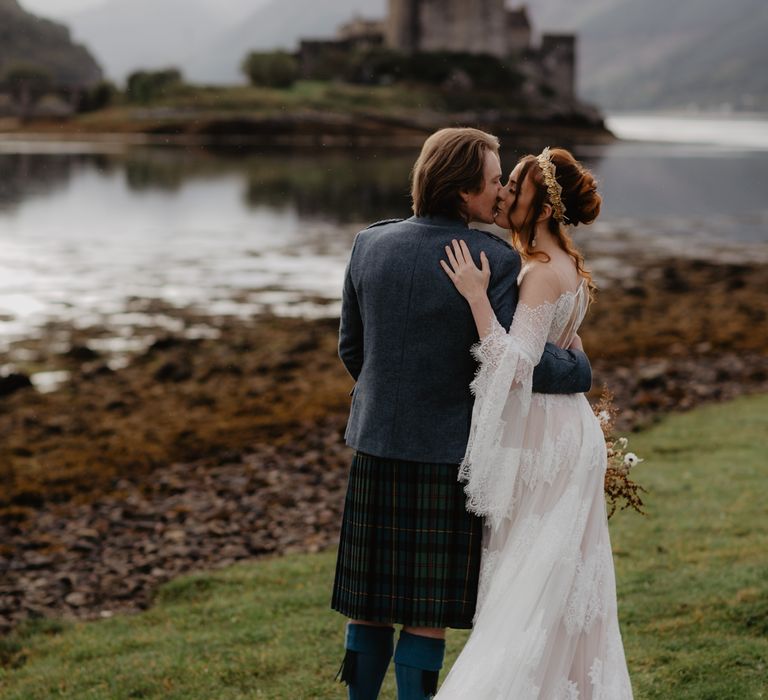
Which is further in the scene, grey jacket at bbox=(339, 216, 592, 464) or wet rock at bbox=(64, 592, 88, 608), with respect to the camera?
wet rock at bbox=(64, 592, 88, 608)

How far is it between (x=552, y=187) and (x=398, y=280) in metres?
0.67

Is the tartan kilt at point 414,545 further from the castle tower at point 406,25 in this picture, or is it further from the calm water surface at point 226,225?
the castle tower at point 406,25

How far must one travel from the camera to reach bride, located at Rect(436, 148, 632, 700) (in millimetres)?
3738

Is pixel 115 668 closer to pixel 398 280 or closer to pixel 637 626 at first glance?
pixel 637 626

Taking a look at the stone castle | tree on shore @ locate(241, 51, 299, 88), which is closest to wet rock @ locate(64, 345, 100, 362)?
tree on shore @ locate(241, 51, 299, 88)

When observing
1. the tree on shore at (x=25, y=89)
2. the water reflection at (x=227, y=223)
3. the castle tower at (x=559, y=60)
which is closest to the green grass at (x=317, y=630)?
the water reflection at (x=227, y=223)

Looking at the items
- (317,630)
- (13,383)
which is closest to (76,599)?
(317,630)

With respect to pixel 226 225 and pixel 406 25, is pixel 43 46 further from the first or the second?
pixel 226 225

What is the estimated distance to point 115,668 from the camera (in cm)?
596

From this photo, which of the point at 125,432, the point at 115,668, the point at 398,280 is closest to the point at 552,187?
the point at 398,280

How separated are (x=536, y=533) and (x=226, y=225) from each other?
34.9 m

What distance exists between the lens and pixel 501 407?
12.2 feet

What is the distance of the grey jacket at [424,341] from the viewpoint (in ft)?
12.3

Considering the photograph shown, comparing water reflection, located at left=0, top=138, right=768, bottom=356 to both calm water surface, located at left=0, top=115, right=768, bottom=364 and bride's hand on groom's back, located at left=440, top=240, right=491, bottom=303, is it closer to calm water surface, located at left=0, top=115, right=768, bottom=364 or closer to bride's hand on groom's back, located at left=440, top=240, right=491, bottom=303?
calm water surface, located at left=0, top=115, right=768, bottom=364
